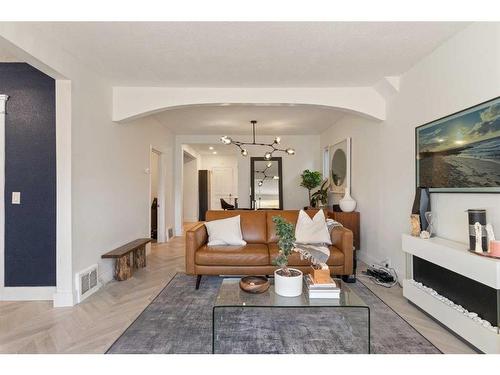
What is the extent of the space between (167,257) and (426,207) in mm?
3768

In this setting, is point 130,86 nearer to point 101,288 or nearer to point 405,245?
point 101,288

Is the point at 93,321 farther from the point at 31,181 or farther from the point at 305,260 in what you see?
the point at 305,260

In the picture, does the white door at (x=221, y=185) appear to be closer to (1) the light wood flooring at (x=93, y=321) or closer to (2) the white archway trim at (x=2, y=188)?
(1) the light wood flooring at (x=93, y=321)

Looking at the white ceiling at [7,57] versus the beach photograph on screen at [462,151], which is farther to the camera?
the white ceiling at [7,57]

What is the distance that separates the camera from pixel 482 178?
205 centimetres

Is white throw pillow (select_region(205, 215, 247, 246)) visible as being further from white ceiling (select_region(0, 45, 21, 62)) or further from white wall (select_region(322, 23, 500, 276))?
white ceiling (select_region(0, 45, 21, 62))

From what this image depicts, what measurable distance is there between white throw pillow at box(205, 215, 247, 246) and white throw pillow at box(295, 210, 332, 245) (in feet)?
2.35

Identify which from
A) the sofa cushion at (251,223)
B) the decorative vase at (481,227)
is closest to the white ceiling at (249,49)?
the decorative vase at (481,227)

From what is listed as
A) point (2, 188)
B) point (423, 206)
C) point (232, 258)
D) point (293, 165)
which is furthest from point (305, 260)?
point (293, 165)

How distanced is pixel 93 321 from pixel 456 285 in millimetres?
3025

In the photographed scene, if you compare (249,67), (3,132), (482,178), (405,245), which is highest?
(249,67)

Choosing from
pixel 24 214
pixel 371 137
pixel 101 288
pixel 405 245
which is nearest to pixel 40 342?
pixel 101 288

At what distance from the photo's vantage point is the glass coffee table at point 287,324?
6.21ft

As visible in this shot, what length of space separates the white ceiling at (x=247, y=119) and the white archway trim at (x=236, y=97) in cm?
45
